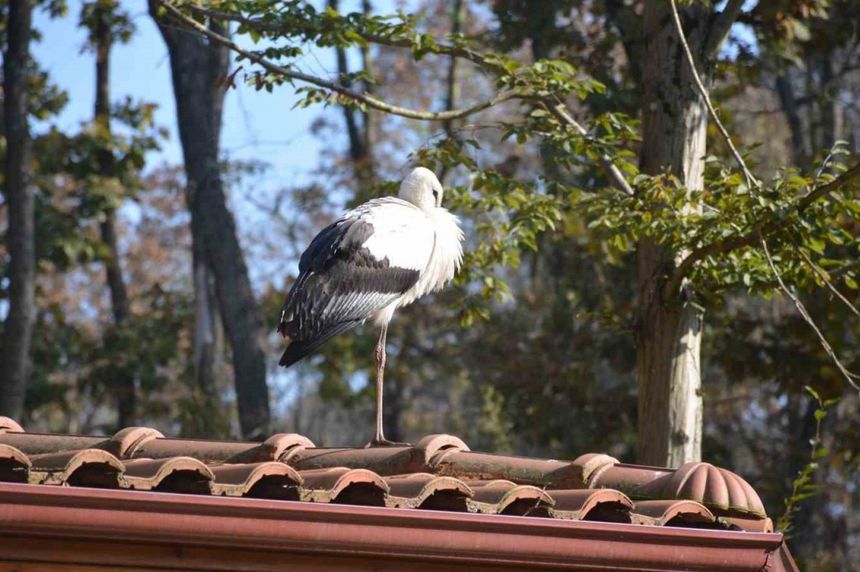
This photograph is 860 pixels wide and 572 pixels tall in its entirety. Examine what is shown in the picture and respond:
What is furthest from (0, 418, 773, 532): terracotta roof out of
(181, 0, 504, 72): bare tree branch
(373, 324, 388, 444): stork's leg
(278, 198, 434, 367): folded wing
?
(181, 0, 504, 72): bare tree branch

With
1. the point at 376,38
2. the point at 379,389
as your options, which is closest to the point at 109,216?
the point at 376,38

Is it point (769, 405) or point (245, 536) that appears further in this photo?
point (769, 405)

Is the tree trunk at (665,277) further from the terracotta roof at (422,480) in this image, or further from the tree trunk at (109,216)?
the tree trunk at (109,216)

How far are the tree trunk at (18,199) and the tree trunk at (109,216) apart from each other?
2.09 m

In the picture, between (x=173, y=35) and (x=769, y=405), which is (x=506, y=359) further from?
(x=769, y=405)

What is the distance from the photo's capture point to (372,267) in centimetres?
734

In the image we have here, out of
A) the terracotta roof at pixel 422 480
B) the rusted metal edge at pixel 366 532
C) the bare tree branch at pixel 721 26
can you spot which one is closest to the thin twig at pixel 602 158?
the bare tree branch at pixel 721 26

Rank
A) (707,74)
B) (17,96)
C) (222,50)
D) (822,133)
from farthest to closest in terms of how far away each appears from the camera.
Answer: (822,133) < (222,50) < (17,96) < (707,74)

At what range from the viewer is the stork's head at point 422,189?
8.00 m

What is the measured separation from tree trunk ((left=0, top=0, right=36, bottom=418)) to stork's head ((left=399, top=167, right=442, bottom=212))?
21.9ft

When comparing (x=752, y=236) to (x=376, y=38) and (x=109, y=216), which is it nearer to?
(x=376, y=38)

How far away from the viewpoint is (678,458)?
27.7 feet

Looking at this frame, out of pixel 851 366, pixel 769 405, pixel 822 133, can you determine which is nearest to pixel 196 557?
pixel 851 366

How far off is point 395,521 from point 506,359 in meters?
13.3
